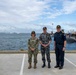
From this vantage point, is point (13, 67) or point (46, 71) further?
point (13, 67)

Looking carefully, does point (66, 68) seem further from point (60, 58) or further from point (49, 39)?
point (49, 39)

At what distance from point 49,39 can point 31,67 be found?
1.50 m

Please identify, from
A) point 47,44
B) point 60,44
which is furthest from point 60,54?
point 47,44

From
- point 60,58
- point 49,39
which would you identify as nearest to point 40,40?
point 49,39

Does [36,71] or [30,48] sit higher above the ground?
[30,48]

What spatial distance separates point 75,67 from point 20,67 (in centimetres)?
248

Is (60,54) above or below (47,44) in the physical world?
below

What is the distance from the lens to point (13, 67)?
12.6 metres

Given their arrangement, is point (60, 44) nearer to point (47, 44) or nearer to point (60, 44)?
point (60, 44)

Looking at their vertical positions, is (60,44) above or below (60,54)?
above

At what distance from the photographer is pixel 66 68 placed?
12.4m

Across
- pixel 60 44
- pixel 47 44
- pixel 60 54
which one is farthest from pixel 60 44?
pixel 47 44

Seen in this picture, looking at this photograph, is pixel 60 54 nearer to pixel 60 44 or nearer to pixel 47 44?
pixel 60 44

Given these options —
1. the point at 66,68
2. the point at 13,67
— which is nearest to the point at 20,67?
the point at 13,67
